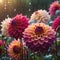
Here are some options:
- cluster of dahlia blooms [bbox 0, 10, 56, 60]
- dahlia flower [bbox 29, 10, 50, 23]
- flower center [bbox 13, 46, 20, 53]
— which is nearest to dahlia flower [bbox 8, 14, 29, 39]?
cluster of dahlia blooms [bbox 0, 10, 56, 60]

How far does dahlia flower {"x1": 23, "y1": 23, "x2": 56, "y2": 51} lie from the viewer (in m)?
1.30

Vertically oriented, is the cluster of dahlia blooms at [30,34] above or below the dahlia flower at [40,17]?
below

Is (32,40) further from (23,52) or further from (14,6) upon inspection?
(14,6)

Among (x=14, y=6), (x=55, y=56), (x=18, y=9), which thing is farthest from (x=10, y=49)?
(x=14, y=6)

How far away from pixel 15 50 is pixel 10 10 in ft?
8.23

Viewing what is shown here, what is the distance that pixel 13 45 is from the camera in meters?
1.62

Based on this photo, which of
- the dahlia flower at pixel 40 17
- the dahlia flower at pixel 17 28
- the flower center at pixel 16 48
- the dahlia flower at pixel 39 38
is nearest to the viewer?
the dahlia flower at pixel 39 38

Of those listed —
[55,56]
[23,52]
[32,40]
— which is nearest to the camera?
[32,40]

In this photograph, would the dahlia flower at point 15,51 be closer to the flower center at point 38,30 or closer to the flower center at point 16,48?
the flower center at point 16,48

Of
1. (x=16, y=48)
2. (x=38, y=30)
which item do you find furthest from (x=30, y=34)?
(x=16, y=48)

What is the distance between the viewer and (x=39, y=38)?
1317 millimetres

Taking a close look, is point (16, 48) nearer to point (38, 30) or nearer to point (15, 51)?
point (15, 51)

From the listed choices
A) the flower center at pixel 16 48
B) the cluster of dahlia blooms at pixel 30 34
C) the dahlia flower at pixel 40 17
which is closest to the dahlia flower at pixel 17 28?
the cluster of dahlia blooms at pixel 30 34

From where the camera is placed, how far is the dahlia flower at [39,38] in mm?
1297
